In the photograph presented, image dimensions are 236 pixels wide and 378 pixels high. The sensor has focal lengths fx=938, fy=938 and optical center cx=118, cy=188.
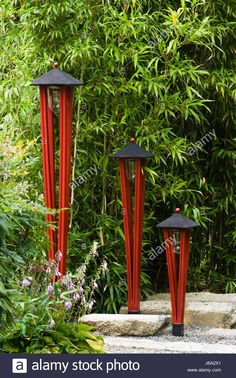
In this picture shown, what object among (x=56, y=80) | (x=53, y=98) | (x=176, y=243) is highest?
(x=56, y=80)

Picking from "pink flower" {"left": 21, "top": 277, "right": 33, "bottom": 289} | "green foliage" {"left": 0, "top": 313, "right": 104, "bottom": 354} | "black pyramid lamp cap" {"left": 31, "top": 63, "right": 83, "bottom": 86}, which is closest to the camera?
"green foliage" {"left": 0, "top": 313, "right": 104, "bottom": 354}

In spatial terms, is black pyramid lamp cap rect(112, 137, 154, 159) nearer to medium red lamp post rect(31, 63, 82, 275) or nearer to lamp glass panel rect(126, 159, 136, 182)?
lamp glass panel rect(126, 159, 136, 182)

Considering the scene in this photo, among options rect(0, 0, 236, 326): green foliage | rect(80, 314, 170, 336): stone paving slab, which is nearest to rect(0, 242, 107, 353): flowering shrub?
rect(80, 314, 170, 336): stone paving slab

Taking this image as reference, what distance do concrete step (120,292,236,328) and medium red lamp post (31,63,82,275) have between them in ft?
3.22

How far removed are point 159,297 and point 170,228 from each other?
1171mm

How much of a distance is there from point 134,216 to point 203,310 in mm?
784

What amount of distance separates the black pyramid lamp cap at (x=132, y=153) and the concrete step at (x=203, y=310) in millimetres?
1059

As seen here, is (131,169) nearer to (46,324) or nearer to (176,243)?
(176,243)

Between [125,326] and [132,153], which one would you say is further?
[132,153]

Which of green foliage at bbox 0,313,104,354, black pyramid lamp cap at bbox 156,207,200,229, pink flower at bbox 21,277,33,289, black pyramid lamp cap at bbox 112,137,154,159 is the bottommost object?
green foliage at bbox 0,313,104,354

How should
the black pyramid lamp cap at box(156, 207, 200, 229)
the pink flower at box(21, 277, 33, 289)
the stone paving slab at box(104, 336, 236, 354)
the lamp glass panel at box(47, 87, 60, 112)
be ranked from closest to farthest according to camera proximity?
the pink flower at box(21, 277, 33, 289) → the stone paving slab at box(104, 336, 236, 354) → the lamp glass panel at box(47, 87, 60, 112) → the black pyramid lamp cap at box(156, 207, 200, 229)

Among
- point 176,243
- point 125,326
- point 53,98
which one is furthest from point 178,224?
point 53,98

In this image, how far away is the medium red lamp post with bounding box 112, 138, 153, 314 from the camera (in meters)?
6.12

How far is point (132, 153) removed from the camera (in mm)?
6062
